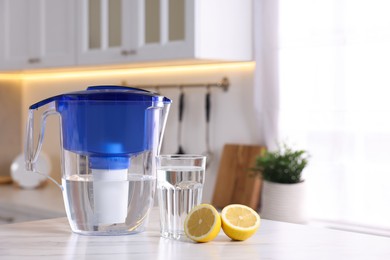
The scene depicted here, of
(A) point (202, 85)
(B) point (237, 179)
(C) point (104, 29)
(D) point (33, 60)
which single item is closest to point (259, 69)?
(A) point (202, 85)

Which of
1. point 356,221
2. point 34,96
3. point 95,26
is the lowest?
point 356,221

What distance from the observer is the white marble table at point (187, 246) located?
126 centimetres

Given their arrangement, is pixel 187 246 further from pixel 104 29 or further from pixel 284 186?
pixel 104 29

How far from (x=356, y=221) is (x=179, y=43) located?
0.93m

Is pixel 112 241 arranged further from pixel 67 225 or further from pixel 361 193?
pixel 361 193

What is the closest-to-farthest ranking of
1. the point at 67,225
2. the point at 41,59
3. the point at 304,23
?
the point at 67,225 → the point at 304,23 → the point at 41,59

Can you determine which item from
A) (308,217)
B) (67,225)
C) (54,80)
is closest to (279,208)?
(308,217)

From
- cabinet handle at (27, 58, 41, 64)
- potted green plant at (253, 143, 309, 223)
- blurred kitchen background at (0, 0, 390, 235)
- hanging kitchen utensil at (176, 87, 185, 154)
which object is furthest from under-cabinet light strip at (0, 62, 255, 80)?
potted green plant at (253, 143, 309, 223)

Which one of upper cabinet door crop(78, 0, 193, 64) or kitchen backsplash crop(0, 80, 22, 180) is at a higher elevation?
upper cabinet door crop(78, 0, 193, 64)

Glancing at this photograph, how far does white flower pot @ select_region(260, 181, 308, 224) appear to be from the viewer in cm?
243

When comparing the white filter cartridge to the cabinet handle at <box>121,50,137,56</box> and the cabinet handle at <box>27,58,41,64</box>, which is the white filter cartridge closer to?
the cabinet handle at <box>121,50,137,56</box>

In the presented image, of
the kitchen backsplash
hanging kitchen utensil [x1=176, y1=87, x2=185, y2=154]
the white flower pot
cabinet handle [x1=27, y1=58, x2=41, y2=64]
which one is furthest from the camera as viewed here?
the kitchen backsplash

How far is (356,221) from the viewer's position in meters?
2.49

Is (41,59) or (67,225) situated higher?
(41,59)
